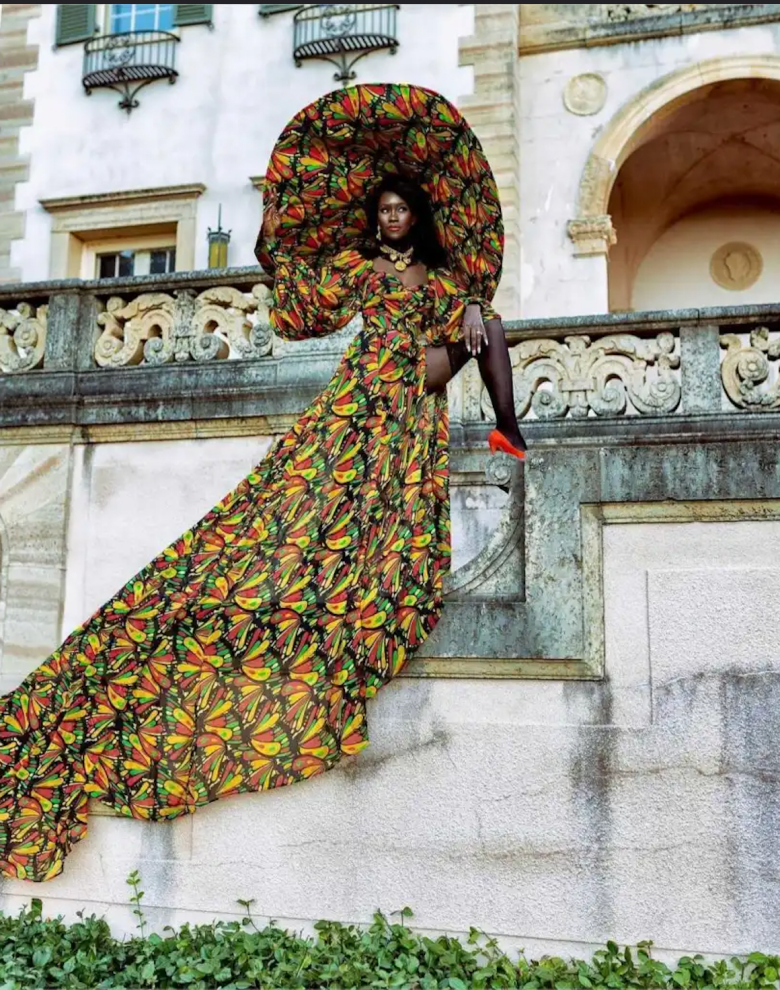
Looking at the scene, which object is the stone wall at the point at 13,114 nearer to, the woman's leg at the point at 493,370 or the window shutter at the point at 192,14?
the window shutter at the point at 192,14

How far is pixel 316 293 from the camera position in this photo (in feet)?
15.8

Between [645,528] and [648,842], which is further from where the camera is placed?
[645,528]

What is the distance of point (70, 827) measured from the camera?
15.5ft

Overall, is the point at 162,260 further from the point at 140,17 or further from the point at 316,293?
the point at 316,293

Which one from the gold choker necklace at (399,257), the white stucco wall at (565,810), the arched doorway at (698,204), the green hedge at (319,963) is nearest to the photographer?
the green hedge at (319,963)

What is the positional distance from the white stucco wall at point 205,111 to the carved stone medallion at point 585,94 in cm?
129

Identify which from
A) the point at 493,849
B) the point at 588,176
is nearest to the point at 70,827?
the point at 493,849

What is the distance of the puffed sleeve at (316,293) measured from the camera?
4801 mm

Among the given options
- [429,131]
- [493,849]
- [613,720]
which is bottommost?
[493,849]

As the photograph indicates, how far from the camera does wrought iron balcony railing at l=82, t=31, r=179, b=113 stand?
50.4ft

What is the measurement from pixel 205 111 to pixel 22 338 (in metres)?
8.07

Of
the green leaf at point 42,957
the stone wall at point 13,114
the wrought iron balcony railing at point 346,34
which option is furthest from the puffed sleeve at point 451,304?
the stone wall at point 13,114

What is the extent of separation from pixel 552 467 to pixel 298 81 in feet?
37.9

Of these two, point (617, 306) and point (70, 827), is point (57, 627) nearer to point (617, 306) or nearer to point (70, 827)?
point (70, 827)
